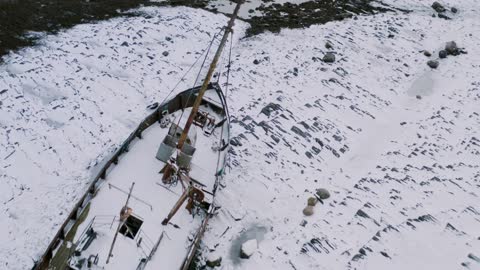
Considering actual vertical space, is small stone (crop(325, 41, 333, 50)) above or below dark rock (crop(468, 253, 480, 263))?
above

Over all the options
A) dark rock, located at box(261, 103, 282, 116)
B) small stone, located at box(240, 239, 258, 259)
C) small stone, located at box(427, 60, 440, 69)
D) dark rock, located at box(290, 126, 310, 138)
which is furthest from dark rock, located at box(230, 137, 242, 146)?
small stone, located at box(427, 60, 440, 69)

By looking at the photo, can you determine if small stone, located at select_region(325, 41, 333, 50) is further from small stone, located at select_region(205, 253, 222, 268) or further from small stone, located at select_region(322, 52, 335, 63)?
small stone, located at select_region(205, 253, 222, 268)

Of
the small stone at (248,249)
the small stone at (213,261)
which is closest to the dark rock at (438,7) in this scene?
the small stone at (248,249)

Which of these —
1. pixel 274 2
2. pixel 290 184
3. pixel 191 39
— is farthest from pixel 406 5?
pixel 290 184

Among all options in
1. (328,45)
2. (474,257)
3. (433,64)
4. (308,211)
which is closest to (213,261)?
(308,211)

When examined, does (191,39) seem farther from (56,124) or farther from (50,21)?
(56,124)

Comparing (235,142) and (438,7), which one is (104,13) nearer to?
(235,142)
